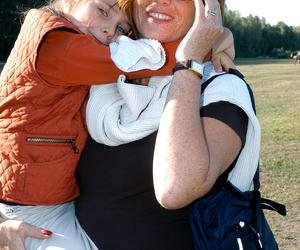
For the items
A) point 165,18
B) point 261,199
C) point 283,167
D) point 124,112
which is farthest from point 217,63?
point 283,167

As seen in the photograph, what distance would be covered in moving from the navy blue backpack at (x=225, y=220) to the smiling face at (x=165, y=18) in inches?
27.9

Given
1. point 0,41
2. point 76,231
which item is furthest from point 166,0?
point 0,41

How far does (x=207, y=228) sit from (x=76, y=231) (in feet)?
1.89

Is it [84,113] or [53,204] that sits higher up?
[84,113]

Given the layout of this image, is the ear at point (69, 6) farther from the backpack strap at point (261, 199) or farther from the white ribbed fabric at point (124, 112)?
the backpack strap at point (261, 199)

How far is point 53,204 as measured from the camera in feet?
7.55

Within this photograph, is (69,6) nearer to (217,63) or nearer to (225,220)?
(217,63)

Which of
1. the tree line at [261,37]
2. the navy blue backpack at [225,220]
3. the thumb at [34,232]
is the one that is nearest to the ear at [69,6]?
the thumb at [34,232]

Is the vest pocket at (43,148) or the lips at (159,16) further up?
the lips at (159,16)

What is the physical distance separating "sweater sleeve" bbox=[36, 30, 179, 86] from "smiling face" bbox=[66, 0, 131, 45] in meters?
0.27

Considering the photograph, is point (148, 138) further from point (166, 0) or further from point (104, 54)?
point (166, 0)

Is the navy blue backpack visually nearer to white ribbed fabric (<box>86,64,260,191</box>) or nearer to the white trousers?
white ribbed fabric (<box>86,64,260,191</box>)

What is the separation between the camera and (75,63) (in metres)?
2.28

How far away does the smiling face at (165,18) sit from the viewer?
2.34 meters
